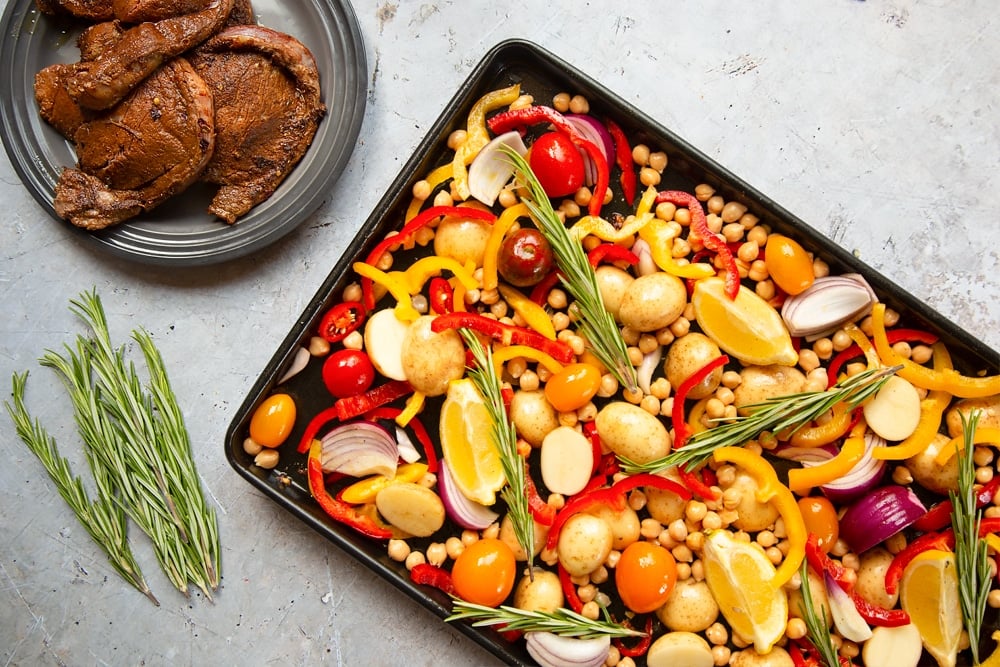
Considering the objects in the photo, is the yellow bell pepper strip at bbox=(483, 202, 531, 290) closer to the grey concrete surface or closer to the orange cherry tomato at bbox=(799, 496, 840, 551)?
the grey concrete surface

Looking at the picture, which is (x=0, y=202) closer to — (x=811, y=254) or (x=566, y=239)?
(x=566, y=239)

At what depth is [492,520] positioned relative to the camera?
2.56m

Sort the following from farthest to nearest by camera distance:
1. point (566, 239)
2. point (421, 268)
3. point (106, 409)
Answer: point (106, 409) < point (421, 268) < point (566, 239)

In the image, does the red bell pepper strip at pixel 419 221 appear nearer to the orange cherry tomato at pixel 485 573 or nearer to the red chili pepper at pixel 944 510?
the orange cherry tomato at pixel 485 573

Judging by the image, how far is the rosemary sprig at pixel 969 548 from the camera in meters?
2.31

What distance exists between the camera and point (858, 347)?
250cm

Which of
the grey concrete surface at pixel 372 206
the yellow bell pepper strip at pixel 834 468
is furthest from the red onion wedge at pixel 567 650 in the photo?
the yellow bell pepper strip at pixel 834 468

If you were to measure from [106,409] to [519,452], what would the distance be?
1519 millimetres

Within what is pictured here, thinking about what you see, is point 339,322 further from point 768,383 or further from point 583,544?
point 768,383

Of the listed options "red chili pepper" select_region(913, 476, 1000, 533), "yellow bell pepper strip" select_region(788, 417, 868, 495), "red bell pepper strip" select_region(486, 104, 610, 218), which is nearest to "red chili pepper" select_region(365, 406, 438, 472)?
"red bell pepper strip" select_region(486, 104, 610, 218)

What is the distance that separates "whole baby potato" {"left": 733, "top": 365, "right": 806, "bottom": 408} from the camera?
2.46 metres

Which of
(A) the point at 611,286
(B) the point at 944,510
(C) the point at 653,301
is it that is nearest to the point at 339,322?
(A) the point at 611,286

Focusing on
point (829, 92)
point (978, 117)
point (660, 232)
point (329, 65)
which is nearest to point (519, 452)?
point (660, 232)

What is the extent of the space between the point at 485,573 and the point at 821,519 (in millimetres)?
1112
